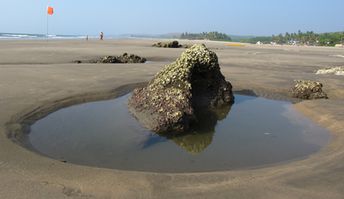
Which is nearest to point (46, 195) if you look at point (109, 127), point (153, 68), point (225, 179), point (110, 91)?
point (225, 179)

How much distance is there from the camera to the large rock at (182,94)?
7.30 meters

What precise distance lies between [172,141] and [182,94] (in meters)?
1.30

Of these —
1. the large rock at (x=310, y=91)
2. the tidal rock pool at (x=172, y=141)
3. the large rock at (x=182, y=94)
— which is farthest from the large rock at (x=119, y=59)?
the large rock at (x=310, y=91)

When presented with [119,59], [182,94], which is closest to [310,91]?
[182,94]

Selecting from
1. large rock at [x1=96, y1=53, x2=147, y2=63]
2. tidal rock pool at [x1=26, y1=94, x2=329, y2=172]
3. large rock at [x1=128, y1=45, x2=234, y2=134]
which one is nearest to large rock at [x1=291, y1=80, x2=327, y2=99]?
tidal rock pool at [x1=26, y1=94, x2=329, y2=172]

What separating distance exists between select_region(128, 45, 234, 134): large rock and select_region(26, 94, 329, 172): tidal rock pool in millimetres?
252

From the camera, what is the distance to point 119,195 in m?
4.25

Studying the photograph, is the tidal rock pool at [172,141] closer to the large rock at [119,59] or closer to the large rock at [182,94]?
the large rock at [182,94]

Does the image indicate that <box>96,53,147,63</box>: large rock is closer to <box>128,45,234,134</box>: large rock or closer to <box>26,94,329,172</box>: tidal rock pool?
<box>128,45,234,134</box>: large rock

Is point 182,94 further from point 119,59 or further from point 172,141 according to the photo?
point 119,59

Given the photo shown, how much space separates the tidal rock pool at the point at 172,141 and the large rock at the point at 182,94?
25 centimetres

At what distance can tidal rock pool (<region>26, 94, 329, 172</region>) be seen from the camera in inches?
232

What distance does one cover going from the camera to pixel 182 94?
7.85 m

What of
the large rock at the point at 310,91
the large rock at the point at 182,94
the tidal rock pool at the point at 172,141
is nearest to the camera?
the tidal rock pool at the point at 172,141
